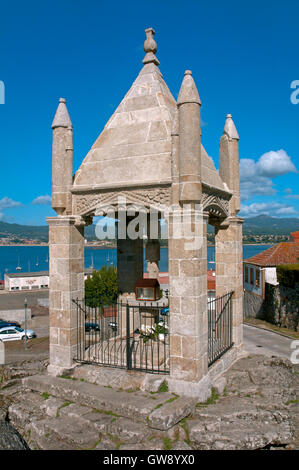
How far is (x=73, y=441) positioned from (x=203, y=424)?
220 centimetres

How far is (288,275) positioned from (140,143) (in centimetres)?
2105

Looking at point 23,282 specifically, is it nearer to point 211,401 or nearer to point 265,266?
point 265,266

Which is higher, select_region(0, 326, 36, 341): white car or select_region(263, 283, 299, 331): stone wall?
select_region(263, 283, 299, 331): stone wall

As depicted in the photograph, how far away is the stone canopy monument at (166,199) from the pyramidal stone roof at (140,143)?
2cm

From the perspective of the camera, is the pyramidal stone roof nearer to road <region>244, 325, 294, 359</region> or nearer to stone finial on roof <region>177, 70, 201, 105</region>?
stone finial on roof <region>177, 70, 201, 105</region>

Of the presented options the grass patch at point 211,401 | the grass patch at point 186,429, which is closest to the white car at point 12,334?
the grass patch at point 211,401

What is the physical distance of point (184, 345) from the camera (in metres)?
7.28

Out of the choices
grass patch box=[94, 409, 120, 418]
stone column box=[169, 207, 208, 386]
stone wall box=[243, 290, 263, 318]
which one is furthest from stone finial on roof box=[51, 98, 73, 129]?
stone wall box=[243, 290, 263, 318]

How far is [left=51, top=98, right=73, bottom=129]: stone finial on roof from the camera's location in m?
8.70

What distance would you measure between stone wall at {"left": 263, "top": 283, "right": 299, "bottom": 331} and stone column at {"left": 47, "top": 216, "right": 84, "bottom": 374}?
67.9 ft

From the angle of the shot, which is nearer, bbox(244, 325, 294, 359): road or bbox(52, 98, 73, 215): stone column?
bbox(52, 98, 73, 215): stone column

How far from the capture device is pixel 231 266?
9828mm

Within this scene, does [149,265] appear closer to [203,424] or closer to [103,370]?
[103,370]

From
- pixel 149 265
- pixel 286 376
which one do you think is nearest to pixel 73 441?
pixel 286 376
